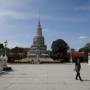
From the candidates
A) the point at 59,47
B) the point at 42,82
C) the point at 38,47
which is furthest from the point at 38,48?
the point at 42,82

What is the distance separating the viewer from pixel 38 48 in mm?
114000

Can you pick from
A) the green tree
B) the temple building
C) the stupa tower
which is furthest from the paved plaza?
the green tree

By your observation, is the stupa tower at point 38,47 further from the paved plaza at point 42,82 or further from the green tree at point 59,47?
the paved plaza at point 42,82

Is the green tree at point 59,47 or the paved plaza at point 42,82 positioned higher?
the green tree at point 59,47

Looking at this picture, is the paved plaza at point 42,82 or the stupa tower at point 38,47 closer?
the paved plaza at point 42,82

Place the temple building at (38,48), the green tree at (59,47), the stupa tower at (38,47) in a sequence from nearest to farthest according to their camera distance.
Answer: the temple building at (38,48)
the stupa tower at (38,47)
the green tree at (59,47)

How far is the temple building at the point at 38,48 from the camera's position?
360 feet

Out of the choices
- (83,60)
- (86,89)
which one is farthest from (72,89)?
(83,60)

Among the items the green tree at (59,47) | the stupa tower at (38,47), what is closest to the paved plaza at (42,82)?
the stupa tower at (38,47)

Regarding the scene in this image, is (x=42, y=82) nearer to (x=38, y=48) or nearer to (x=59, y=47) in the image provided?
(x=38, y=48)

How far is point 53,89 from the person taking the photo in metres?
15.5

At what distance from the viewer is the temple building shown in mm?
109688

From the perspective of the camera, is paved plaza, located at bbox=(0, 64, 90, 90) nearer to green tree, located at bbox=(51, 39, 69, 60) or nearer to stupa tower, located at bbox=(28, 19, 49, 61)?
stupa tower, located at bbox=(28, 19, 49, 61)

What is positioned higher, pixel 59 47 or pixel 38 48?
pixel 59 47
